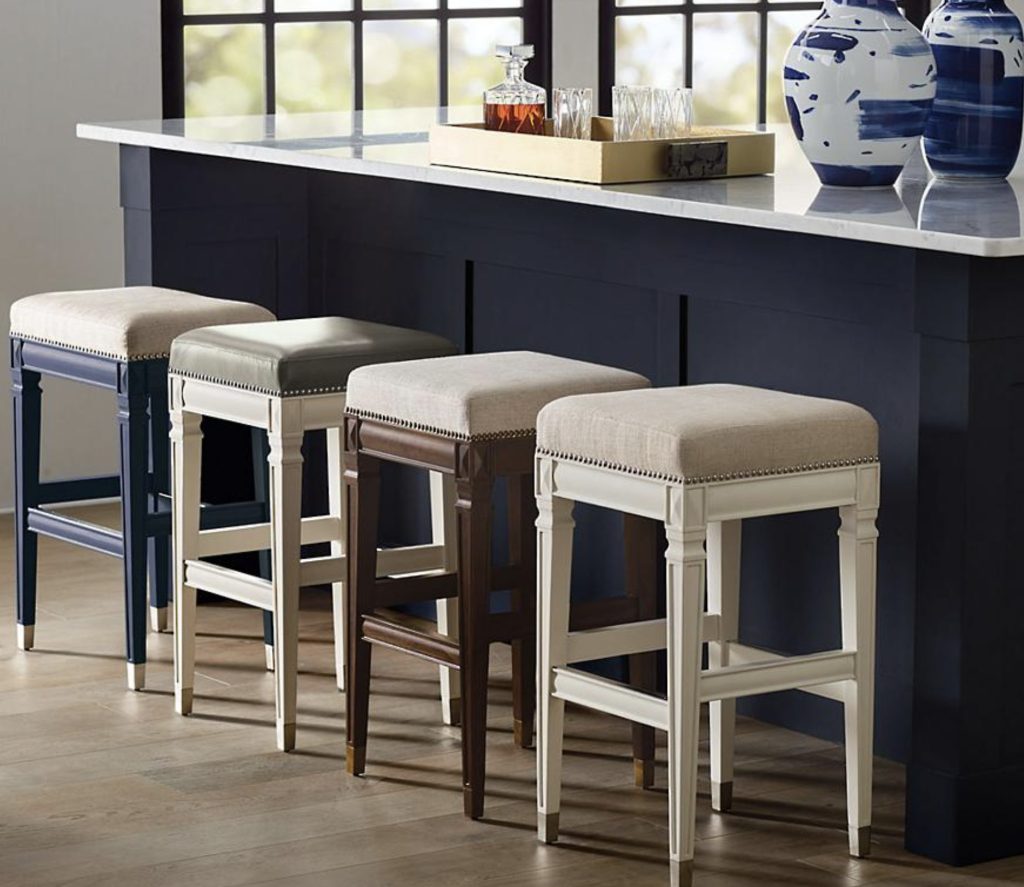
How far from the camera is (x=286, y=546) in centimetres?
357

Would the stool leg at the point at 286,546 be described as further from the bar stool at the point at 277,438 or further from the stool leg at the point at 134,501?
the stool leg at the point at 134,501

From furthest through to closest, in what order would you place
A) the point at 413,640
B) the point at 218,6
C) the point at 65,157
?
the point at 218,6 < the point at 65,157 < the point at 413,640

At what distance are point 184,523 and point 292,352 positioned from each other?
18.0 inches

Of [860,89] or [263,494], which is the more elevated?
[860,89]

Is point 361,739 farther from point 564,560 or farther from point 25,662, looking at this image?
point 25,662

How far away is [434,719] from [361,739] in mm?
360

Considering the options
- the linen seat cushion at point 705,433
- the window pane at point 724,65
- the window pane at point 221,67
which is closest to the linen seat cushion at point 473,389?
the linen seat cushion at point 705,433

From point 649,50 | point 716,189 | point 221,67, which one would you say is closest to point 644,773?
point 716,189

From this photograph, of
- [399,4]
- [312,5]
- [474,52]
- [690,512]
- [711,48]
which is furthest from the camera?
[711,48]

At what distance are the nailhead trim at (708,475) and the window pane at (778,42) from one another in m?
3.97

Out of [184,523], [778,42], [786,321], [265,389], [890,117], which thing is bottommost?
[184,523]

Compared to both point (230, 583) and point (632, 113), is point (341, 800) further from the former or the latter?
point (632, 113)

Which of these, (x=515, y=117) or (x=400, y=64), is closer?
(x=515, y=117)

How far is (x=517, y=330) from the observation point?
13.4 ft
